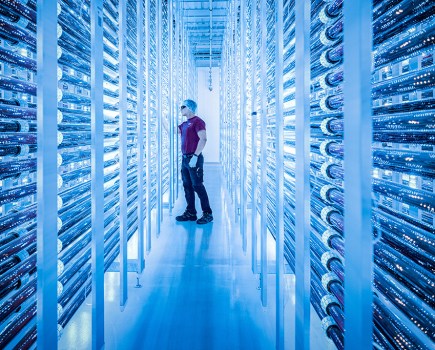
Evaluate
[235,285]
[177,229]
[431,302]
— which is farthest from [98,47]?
[177,229]

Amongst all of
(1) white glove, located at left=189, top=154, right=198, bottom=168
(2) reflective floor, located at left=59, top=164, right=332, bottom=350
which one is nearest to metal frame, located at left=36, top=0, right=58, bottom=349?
(2) reflective floor, located at left=59, top=164, right=332, bottom=350

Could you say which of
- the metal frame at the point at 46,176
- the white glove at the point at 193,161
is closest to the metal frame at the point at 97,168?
the metal frame at the point at 46,176

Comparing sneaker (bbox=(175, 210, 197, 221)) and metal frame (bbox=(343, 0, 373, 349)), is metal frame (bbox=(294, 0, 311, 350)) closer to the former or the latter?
metal frame (bbox=(343, 0, 373, 349))

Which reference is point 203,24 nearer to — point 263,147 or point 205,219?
point 205,219

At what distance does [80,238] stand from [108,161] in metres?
0.87

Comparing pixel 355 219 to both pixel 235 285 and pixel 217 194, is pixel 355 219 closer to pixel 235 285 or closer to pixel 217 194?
pixel 235 285

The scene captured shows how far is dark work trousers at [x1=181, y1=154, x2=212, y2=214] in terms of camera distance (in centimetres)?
496

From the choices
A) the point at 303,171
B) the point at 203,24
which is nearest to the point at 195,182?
the point at 303,171

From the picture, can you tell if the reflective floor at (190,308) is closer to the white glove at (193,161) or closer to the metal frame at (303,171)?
the metal frame at (303,171)

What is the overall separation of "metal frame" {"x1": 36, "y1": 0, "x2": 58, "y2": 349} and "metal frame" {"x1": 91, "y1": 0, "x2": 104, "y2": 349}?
43 cm

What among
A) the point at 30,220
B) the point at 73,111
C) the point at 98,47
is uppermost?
the point at 98,47

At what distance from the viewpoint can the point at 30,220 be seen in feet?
5.50

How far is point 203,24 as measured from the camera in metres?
10.8

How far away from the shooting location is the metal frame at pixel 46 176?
4.29 ft
